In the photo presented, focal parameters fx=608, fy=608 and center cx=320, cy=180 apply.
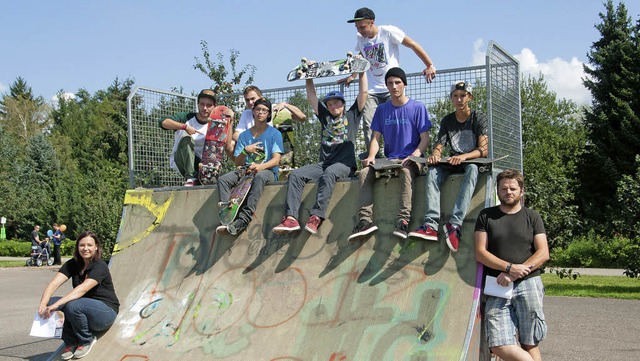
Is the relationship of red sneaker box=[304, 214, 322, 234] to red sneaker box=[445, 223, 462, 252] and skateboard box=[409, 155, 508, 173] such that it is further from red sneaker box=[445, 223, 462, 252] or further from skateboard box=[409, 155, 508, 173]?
red sneaker box=[445, 223, 462, 252]

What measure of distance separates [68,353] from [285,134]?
389cm

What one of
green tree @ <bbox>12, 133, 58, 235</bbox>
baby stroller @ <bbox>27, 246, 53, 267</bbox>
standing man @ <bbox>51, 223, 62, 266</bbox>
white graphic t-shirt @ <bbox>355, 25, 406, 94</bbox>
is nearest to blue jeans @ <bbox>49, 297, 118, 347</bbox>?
white graphic t-shirt @ <bbox>355, 25, 406, 94</bbox>

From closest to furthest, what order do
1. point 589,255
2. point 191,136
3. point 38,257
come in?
point 191,136 < point 589,255 < point 38,257

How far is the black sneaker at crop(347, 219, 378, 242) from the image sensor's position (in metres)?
6.14

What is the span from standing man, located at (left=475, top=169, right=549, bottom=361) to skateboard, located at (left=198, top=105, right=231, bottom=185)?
166 inches

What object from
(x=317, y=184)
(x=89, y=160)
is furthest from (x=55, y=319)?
(x=89, y=160)

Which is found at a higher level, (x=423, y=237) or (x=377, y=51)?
(x=377, y=51)

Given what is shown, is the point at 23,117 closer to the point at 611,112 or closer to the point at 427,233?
the point at 611,112

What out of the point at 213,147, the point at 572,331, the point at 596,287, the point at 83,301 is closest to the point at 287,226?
the point at 213,147

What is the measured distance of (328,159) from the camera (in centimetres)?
723

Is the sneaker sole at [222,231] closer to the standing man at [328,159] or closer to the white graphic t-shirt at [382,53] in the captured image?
the standing man at [328,159]

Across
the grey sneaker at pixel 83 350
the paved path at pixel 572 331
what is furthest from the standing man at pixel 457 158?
the grey sneaker at pixel 83 350

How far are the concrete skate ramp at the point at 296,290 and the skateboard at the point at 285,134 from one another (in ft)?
3.23

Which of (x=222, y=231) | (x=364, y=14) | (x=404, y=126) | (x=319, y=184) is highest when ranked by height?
(x=364, y=14)
